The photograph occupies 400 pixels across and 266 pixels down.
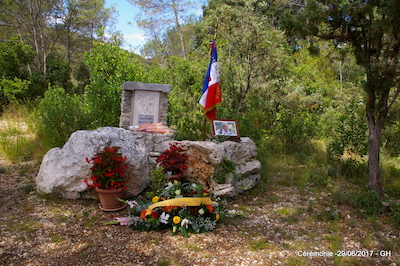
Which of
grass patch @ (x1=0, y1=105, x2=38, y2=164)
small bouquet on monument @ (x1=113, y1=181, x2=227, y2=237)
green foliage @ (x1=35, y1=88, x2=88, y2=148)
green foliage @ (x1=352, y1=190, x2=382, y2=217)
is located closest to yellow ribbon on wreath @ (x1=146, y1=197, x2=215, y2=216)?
small bouquet on monument @ (x1=113, y1=181, x2=227, y2=237)

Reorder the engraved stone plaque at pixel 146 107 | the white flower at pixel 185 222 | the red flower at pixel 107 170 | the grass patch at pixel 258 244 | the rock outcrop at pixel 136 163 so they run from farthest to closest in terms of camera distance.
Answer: the engraved stone plaque at pixel 146 107 → the rock outcrop at pixel 136 163 → the red flower at pixel 107 170 → the white flower at pixel 185 222 → the grass patch at pixel 258 244

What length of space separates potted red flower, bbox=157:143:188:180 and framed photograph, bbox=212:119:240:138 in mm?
831

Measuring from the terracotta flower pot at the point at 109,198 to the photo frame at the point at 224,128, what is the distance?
6.65ft

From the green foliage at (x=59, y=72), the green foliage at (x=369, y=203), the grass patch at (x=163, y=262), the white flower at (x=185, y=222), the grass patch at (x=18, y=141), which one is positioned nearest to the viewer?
the grass patch at (x=163, y=262)

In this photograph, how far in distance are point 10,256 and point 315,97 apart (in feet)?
34.0

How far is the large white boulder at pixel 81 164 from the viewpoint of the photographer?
3.94 meters

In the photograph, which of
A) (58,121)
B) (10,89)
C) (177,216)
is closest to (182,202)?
(177,216)

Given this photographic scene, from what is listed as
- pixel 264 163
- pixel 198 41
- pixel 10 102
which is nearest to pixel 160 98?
pixel 264 163

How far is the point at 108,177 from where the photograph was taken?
376 cm

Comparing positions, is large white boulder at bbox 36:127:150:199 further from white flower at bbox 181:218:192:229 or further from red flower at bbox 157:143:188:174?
white flower at bbox 181:218:192:229

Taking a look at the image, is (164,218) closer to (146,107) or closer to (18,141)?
(146,107)

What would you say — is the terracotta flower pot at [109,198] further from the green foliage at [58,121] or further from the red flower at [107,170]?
the green foliage at [58,121]

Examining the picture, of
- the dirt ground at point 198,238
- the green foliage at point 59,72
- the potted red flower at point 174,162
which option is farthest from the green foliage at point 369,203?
the green foliage at point 59,72

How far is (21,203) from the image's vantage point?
152 inches
